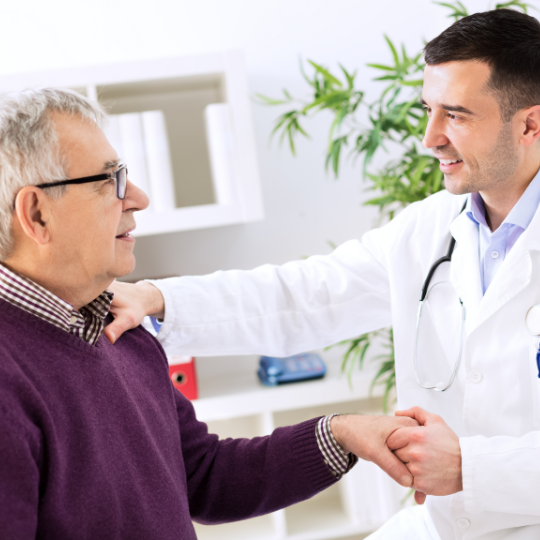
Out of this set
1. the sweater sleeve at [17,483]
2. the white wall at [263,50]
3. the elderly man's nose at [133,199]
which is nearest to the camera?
the sweater sleeve at [17,483]

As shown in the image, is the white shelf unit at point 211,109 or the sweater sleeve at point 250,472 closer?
the sweater sleeve at point 250,472

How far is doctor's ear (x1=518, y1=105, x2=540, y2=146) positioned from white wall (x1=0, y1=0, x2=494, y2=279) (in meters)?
1.06

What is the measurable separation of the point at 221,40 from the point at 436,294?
1.45 metres

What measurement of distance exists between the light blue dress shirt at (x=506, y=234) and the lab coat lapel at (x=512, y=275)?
7cm

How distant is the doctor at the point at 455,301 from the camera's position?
111 centimetres

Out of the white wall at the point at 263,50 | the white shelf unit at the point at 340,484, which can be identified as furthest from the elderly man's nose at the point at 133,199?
the white wall at the point at 263,50

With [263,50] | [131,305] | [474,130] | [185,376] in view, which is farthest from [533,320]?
[263,50]

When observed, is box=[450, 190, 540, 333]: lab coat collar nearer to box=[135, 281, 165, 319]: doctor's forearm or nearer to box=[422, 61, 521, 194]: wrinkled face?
box=[422, 61, 521, 194]: wrinkled face

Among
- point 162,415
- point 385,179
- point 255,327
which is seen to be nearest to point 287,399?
point 255,327

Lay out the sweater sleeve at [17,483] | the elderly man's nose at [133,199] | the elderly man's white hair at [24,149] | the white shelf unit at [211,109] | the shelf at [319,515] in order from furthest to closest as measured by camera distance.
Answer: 1. the shelf at [319,515]
2. the white shelf unit at [211,109]
3. the elderly man's nose at [133,199]
4. the elderly man's white hair at [24,149]
5. the sweater sleeve at [17,483]

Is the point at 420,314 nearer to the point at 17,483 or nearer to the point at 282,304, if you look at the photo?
the point at 282,304

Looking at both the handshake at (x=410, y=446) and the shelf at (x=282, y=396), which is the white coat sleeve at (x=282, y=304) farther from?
the shelf at (x=282, y=396)

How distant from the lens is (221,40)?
2.29m

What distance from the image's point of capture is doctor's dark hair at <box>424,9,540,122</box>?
1.30 metres
